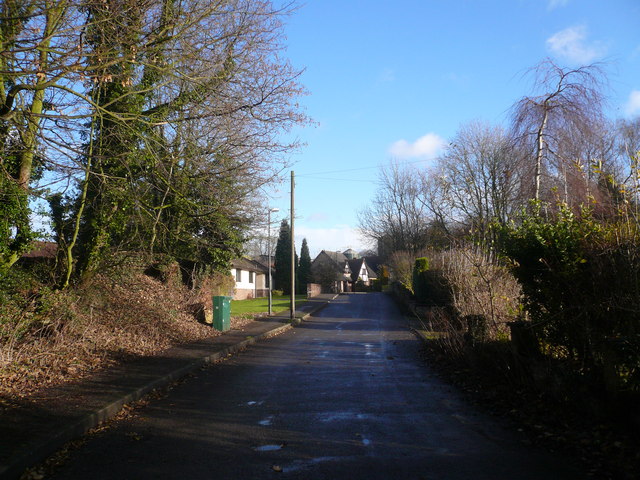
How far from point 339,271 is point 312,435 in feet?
278

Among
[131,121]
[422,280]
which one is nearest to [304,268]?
[422,280]

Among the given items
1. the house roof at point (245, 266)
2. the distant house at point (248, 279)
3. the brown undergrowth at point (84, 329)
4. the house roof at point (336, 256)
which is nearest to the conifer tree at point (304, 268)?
the distant house at point (248, 279)

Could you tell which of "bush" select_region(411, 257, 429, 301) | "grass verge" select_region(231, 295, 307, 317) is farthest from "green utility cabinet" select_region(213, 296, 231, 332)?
"bush" select_region(411, 257, 429, 301)

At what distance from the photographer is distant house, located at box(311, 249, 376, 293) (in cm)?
7944

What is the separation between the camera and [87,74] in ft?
30.6

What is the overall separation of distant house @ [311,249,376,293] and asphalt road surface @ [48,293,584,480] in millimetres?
67579

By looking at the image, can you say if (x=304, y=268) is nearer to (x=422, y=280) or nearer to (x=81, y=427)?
(x=422, y=280)

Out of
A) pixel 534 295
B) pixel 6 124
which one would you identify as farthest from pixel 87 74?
pixel 534 295

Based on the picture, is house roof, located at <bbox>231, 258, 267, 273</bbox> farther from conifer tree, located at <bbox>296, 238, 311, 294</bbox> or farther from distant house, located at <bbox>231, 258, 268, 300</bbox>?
conifer tree, located at <bbox>296, 238, 311, 294</bbox>

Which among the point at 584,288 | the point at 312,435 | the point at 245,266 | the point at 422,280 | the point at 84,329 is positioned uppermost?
the point at 245,266

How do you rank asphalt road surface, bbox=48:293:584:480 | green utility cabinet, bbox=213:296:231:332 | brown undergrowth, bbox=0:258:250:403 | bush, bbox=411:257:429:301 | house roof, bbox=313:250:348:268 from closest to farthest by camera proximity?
asphalt road surface, bbox=48:293:584:480 < brown undergrowth, bbox=0:258:250:403 < green utility cabinet, bbox=213:296:231:332 < bush, bbox=411:257:429:301 < house roof, bbox=313:250:348:268

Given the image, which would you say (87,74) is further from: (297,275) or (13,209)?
(297,275)

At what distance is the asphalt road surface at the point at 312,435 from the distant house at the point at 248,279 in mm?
40476

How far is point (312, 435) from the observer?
266 inches
